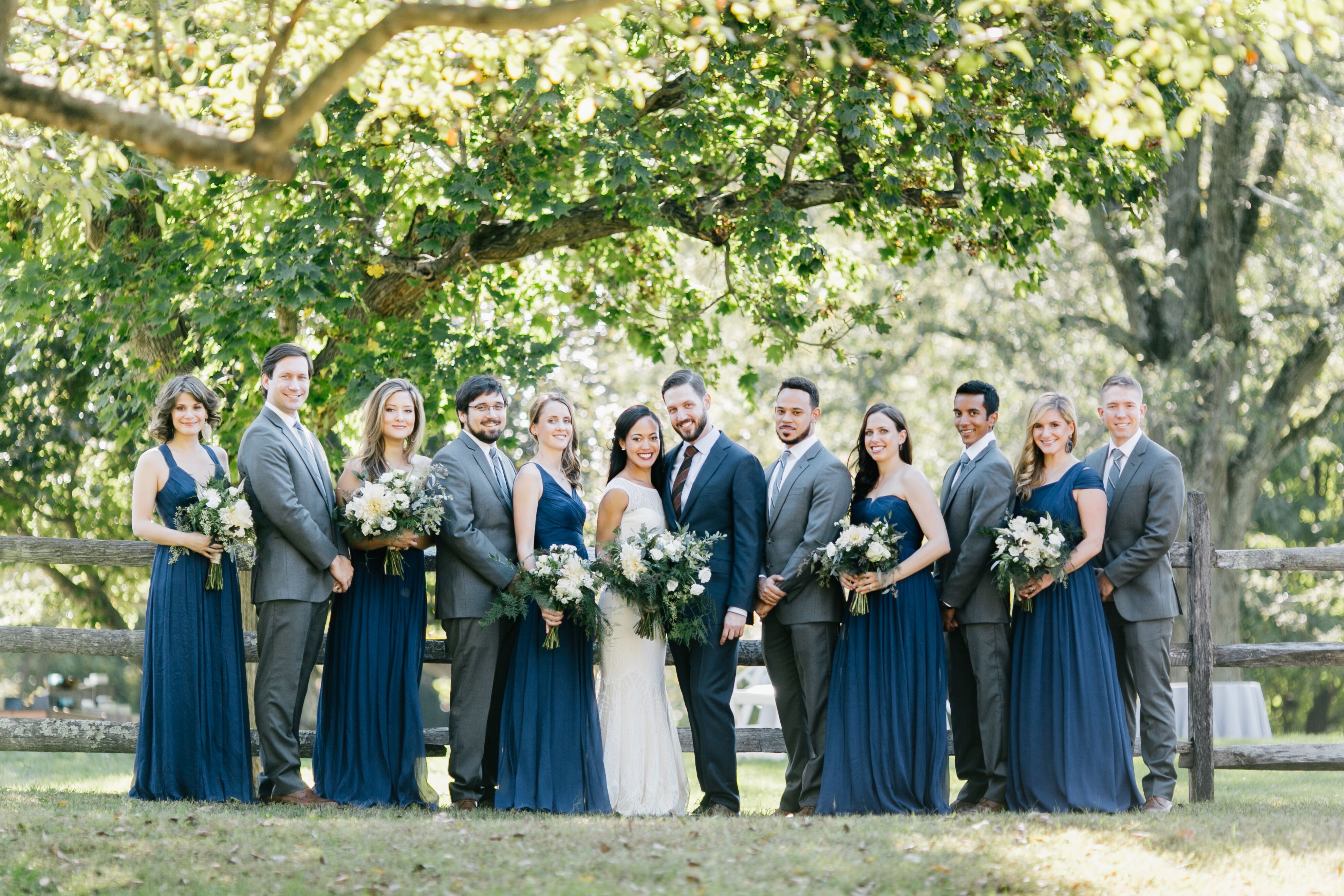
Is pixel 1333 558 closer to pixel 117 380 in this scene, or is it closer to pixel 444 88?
pixel 444 88

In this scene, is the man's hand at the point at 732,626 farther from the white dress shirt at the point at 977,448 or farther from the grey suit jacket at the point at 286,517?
the grey suit jacket at the point at 286,517

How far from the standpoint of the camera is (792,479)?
25.2ft

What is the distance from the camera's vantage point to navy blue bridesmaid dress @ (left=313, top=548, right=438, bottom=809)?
7414mm

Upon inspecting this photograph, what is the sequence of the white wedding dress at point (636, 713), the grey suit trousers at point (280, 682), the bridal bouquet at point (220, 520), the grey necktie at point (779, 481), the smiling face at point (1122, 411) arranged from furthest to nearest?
the smiling face at point (1122, 411) < the grey necktie at point (779, 481) < the white wedding dress at point (636, 713) < the grey suit trousers at point (280, 682) < the bridal bouquet at point (220, 520)

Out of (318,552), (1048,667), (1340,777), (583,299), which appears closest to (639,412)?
(318,552)

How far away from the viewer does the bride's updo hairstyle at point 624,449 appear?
7.58 meters

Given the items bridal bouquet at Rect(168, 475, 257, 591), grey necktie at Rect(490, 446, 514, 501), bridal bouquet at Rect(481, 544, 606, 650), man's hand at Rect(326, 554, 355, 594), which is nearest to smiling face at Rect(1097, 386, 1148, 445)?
bridal bouquet at Rect(481, 544, 606, 650)

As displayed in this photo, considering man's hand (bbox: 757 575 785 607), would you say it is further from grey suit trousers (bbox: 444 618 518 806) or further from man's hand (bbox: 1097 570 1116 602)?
man's hand (bbox: 1097 570 1116 602)

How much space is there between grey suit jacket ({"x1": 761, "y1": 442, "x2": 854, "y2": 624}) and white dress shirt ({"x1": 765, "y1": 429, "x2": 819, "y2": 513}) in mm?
18

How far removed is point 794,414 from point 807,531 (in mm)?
695

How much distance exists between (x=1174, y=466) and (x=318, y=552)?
497cm

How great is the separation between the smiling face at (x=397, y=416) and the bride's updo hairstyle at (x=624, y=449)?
120 cm

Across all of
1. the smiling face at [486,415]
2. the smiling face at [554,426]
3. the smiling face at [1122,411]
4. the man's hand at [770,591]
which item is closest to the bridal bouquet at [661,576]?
the man's hand at [770,591]

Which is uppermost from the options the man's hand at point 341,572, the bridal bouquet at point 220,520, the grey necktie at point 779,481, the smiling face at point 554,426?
the smiling face at point 554,426
